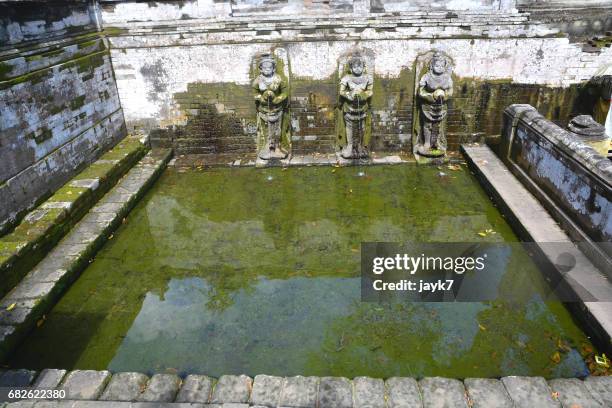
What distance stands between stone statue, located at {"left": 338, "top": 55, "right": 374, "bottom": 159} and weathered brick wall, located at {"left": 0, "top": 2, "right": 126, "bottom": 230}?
15.7ft

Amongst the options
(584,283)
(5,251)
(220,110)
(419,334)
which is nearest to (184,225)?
(5,251)

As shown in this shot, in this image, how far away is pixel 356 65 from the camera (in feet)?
26.9

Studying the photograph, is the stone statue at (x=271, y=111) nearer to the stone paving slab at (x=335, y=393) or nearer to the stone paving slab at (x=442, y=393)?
the stone paving slab at (x=335, y=393)

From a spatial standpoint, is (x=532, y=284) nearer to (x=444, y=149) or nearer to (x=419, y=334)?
(x=419, y=334)

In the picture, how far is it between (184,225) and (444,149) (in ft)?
17.6

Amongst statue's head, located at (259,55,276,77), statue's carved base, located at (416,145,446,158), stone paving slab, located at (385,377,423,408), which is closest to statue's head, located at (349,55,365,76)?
statue's head, located at (259,55,276,77)

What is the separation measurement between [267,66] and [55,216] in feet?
15.1

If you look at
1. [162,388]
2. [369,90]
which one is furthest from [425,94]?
[162,388]

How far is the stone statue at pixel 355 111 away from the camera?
8328mm

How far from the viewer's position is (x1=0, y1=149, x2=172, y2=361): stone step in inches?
185

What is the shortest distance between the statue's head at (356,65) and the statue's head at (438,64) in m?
1.36

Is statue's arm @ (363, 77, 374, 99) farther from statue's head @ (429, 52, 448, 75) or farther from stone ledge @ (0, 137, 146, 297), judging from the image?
stone ledge @ (0, 137, 146, 297)

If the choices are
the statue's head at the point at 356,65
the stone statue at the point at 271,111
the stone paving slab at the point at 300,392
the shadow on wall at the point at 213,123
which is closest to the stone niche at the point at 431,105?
the statue's head at the point at 356,65

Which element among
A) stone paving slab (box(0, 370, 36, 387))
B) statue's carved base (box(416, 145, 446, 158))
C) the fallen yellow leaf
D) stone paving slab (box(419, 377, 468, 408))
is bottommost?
the fallen yellow leaf
